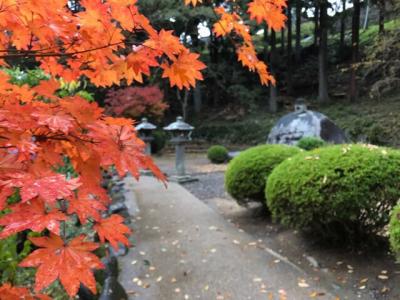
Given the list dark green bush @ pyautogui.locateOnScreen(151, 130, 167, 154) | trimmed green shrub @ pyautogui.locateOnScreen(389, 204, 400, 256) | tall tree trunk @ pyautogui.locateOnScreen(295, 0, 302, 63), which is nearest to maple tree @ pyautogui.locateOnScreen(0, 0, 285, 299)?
trimmed green shrub @ pyautogui.locateOnScreen(389, 204, 400, 256)

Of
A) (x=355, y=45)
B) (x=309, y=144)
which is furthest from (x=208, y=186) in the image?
(x=355, y=45)

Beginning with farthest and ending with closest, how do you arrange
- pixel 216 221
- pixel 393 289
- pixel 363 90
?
pixel 363 90 → pixel 216 221 → pixel 393 289

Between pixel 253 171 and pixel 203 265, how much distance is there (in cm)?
185

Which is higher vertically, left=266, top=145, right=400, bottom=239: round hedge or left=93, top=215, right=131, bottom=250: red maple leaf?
left=93, top=215, right=131, bottom=250: red maple leaf

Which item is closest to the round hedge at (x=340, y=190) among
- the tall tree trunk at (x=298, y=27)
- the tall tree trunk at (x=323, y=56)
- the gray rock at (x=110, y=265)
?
the gray rock at (x=110, y=265)

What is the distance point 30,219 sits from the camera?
1.00 meters

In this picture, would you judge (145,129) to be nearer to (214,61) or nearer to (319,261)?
(319,261)

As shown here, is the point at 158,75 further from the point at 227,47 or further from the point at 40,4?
the point at 40,4

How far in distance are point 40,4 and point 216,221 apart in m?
5.17

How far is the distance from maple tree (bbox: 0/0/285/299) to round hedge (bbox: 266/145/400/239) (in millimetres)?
2568

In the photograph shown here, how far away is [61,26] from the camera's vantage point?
1.47 metres

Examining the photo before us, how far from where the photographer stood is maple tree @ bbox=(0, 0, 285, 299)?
1.02 meters

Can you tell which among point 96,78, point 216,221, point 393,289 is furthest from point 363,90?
point 96,78

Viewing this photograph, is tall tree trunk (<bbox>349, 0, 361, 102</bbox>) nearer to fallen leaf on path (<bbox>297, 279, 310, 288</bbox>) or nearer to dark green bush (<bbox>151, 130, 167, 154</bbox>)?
dark green bush (<bbox>151, 130, 167, 154</bbox>)
